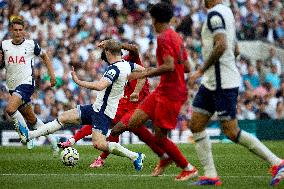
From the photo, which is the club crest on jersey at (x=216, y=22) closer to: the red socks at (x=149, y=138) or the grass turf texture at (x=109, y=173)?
the grass turf texture at (x=109, y=173)

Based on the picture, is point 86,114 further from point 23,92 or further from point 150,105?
point 23,92

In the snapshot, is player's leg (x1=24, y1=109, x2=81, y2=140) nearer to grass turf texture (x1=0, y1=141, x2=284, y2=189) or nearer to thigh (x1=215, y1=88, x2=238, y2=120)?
grass turf texture (x1=0, y1=141, x2=284, y2=189)

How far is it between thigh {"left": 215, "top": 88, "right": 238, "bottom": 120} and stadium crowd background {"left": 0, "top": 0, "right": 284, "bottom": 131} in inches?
531

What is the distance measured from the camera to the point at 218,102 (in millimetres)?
12320

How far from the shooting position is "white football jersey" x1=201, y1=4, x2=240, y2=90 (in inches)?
480

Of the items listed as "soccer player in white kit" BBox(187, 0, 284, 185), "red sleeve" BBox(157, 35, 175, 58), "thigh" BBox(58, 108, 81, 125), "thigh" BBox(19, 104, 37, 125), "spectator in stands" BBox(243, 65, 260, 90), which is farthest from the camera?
"spectator in stands" BBox(243, 65, 260, 90)

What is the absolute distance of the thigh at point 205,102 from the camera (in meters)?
12.5

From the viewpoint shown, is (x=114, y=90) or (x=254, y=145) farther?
(x=114, y=90)

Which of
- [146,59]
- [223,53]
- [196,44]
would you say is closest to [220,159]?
[223,53]

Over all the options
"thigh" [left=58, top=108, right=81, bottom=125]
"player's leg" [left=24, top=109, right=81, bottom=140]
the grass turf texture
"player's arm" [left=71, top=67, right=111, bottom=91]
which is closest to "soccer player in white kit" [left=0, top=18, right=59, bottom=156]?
the grass turf texture

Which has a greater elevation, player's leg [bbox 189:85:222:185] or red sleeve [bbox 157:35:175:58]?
red sleeve [bbox 157:35:175:58]

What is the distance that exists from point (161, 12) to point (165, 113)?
1411 millimetres

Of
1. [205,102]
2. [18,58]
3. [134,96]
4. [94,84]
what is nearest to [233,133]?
[205,102]

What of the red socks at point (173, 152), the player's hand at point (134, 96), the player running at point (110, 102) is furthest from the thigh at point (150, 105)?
the player's hand at point (134, 96)
